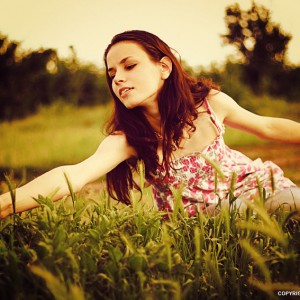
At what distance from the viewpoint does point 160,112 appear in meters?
2.11

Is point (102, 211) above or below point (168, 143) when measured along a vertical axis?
below

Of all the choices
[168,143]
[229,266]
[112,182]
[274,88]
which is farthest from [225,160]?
[274,88]

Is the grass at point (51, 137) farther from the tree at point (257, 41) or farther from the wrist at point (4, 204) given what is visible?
the wrist at point (4, 204)

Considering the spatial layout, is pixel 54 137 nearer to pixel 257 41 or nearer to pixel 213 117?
pixel 257 41

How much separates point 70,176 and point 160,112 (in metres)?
0.63

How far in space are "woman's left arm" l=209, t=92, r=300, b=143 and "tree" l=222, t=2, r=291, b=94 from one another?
910 millimetres

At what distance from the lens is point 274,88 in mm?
7434

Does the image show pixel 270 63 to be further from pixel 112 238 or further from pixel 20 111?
pixel 112 238

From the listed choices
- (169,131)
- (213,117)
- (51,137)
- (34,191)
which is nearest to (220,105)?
(213,117)

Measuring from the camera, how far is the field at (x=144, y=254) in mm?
1162

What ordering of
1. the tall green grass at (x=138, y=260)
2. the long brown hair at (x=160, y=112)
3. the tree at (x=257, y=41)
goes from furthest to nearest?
the tree at (x=257, y=41) → the long brown hair at (x=160, y=112) → the tall green grass at (x=138, y=260)

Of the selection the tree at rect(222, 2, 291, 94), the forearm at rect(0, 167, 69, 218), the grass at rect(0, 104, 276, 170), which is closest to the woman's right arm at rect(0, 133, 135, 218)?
the forearm at rect(0, 167, 69, 218)

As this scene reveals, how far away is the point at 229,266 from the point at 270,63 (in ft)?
18.5

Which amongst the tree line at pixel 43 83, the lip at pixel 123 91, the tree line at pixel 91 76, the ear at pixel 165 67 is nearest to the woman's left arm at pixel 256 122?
the ear at pixel 165 67
